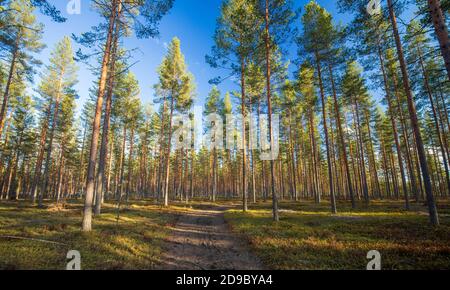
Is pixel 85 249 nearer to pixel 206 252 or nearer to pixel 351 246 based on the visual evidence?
pixel 206 252

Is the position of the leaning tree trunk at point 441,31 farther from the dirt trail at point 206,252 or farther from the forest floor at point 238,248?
the dirt trail at point 206,252

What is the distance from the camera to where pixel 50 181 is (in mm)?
53500

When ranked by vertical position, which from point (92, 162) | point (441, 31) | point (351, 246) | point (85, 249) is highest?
point (441, 31)

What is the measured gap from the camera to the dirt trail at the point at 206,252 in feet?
20.2

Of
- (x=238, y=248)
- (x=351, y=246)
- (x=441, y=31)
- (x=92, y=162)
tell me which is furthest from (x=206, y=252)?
(x=441, y=31)

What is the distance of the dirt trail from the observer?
6.15m

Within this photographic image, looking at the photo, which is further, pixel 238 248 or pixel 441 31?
pixel 238 248

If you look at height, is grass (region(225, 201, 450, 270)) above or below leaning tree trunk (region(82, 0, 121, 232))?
below

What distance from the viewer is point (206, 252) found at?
303 inches

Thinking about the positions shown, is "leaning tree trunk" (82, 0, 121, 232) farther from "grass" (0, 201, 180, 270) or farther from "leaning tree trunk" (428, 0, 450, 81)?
"leaning tree trunk" (428, 0, 450, 81)

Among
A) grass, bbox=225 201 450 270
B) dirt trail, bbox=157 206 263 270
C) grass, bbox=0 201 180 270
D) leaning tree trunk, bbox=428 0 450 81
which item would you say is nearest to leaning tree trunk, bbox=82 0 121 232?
grass, bbox=0 201 180 270

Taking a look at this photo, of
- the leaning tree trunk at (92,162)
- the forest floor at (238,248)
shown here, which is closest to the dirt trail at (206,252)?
the forest floor at (238,248)
